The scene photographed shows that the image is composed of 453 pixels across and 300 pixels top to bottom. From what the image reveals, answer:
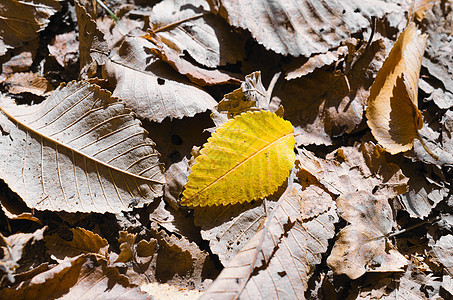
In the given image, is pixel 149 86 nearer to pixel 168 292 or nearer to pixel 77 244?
pixel 77 244

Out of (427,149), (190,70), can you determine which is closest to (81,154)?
(190,70)

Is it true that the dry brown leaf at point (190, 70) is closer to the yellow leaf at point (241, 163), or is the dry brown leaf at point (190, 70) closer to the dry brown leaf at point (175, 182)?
the yellow leaf at point (241, 163)

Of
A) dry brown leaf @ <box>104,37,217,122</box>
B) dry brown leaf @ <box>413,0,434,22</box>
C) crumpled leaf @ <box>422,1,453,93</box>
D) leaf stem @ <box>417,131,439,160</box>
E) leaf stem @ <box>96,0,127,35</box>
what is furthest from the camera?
dry brown leaf @ <box>413,0,434,22</box>

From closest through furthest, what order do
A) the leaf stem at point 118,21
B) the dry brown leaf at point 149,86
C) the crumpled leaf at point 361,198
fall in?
1. the crumpled leaf at point 361,198
2. the dry brown leaf at point 149,86
3. the leaf stem at point 118,21

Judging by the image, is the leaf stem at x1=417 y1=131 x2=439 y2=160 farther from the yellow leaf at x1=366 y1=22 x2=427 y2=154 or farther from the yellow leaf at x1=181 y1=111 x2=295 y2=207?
the yellow leaf at x1=181 y1=111 x2=295 y2=207

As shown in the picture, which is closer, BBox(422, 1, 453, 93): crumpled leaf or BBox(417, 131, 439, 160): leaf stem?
BBox(417, 131, 439, 160): leaf stem

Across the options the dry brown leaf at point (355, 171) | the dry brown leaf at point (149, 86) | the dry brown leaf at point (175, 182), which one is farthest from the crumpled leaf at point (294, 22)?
the dry brown leaf at point (175, 182)

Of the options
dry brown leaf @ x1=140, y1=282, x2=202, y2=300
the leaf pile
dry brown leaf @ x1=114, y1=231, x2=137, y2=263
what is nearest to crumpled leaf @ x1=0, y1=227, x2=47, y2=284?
the leaf pile
